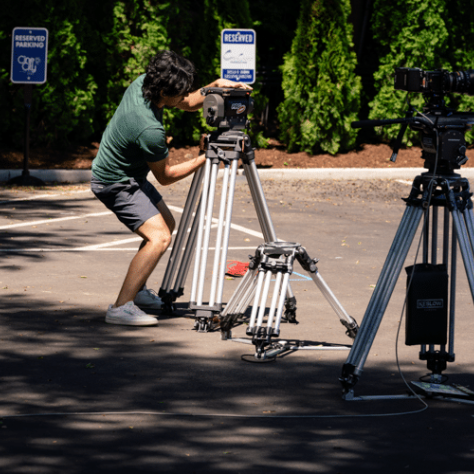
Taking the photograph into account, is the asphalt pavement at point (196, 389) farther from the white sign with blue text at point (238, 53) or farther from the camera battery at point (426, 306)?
the white sign with blue text at point (238, 53)

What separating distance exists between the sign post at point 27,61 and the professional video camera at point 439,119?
32.1 feet

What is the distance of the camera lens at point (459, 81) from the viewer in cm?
424

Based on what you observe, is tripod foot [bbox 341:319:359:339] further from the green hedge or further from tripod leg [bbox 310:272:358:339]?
the green hedge

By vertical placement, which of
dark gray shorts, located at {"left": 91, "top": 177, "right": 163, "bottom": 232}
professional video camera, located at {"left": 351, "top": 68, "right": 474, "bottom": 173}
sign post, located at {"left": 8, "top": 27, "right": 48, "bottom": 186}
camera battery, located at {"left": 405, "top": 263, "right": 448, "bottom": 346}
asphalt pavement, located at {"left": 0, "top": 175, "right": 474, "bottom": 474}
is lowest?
asphalt pavement, located at {"left": 0, "top": 175, "right": 474, "bottom": 474}

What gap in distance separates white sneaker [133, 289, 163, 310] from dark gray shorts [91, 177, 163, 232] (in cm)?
65

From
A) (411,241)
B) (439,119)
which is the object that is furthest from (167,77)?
(411,241)

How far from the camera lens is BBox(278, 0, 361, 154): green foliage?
1625cm

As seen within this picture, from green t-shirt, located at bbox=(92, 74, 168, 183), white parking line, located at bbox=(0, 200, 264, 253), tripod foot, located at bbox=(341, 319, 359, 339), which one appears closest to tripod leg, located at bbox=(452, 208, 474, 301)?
tripod foot, located at bbox=(341, 319, 359, 339)

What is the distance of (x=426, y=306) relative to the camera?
168 inches

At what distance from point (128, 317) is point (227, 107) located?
1609 millimetres

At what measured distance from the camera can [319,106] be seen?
16.4m

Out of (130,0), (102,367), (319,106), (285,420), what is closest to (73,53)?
(130,0)

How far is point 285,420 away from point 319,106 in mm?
13033

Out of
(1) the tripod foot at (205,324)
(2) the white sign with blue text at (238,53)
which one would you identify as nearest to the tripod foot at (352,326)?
(1) the tripod foot at (205,324)
